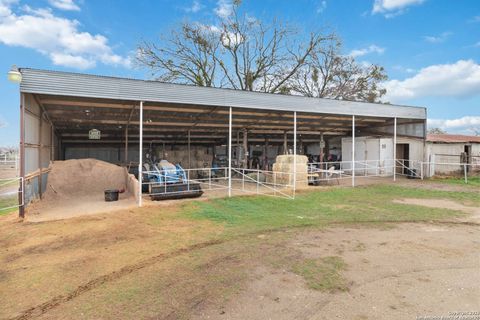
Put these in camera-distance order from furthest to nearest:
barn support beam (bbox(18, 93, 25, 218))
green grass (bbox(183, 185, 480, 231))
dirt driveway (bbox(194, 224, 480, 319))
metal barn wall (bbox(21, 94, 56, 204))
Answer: metal barn wall (bbox(21, 94, 56, 204)) → barn support beam (bbox(18, 93, 25, 218)) → green grass (bbox(183, 185, 480, 231)) → dirt driveway (bbox(194, 224, 480, 319))

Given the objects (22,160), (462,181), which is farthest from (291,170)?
(22,160)

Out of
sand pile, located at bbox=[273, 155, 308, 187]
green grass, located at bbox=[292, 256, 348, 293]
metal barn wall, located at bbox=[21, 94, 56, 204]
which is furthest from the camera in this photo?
sand pile, located at bbox=[273, 155, 308, 187]

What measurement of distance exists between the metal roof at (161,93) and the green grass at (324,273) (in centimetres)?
716

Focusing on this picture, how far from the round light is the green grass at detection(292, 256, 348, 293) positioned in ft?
25.6

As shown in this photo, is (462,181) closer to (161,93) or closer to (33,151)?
(161,93)

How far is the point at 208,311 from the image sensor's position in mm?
3219

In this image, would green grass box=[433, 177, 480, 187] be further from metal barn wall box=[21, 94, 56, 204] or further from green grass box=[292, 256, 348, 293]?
metal barn wall box=[21, 94, 56, 204]

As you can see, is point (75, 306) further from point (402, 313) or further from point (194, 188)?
point (194, 188)

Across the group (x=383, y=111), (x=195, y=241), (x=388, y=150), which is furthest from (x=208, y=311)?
(x=388, y=150)

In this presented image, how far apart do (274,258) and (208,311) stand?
1.84 metres

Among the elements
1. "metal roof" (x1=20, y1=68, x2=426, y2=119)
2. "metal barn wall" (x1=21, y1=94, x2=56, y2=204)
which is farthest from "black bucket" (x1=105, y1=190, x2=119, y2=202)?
"metal roof" (x1=20, y1=68, x2=426, y2=119)

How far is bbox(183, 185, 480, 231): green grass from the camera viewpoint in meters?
7.46

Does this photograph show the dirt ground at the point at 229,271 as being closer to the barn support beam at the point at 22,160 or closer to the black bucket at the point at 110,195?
the barn support beam at the point at 22,160

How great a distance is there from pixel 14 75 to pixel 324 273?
27.0 ft
